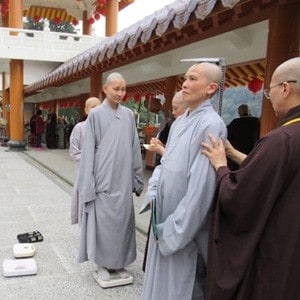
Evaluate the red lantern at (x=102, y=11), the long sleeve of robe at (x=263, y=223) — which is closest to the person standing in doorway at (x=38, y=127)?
the red lantern at (x=102, y=11)

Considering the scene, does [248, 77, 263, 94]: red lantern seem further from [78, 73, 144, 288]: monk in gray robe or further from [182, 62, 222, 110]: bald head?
[182, 62, 222, 110]: bald head

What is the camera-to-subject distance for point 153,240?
2.20m

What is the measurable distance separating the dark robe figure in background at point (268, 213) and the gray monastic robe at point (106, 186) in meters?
1.44

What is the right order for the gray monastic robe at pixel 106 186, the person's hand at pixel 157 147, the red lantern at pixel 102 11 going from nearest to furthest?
the person's hand at pixel 157 147 → the gray monastic robe at pixel 106 186 → the red lantern at pixel 102 11

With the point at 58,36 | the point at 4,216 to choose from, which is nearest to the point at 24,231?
the point at 4,216

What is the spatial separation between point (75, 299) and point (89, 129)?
52.0 inches

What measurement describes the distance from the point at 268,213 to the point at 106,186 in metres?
1.67

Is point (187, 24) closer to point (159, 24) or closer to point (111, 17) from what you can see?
point (159, 24)

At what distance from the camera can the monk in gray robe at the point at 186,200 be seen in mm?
1905

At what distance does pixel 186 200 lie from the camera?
75.7 inches

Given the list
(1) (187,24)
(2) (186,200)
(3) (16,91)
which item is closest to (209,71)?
(2) (186,200)

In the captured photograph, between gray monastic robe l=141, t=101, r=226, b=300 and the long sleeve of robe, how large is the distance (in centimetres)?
16

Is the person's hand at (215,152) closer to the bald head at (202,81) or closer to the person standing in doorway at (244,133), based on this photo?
the bald head at (202,81)

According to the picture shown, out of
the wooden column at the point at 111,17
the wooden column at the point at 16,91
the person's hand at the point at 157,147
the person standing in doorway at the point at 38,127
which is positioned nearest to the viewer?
the person's hand at the point at 157,147
